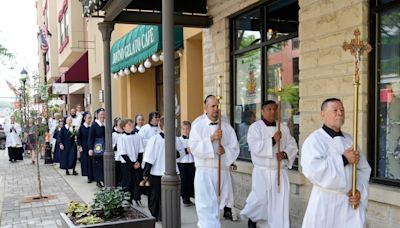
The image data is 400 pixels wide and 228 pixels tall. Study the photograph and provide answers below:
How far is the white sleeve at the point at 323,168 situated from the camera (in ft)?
13.1

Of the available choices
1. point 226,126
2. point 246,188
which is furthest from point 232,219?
point 226,126

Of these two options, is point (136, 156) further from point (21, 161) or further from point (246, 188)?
point (21, 161)

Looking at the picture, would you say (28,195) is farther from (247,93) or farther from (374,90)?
(374,90)

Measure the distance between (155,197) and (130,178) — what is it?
1670 mm

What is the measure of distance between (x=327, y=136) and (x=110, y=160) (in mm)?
5193

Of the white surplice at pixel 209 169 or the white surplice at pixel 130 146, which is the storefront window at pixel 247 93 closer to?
the white surplice at pixel 209 169

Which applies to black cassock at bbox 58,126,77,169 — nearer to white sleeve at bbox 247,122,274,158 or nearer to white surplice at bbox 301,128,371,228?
white sleeve at bbox 247,122,274,158

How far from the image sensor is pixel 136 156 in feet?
28.3

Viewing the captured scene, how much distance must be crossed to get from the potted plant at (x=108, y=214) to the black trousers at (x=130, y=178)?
8.81ft

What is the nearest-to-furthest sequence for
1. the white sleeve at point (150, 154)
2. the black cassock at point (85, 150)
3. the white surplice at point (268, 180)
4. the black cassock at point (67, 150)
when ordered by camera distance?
the white surplice at point (268, 180) → the white sleeve at point (150, 154) → the black cassock at point (85, 150) → the black cassock at point (67, 150)

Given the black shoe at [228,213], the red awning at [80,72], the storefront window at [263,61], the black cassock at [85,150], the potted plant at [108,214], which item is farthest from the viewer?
the red awning at [80,72]

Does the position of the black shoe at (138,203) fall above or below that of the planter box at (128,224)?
below

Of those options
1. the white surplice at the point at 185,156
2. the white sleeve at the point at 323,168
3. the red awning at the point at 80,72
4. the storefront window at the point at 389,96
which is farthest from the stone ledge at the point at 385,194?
the red awning at the point at 80,72

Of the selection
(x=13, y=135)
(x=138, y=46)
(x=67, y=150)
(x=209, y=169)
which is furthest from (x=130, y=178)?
(x=13, y=135)
